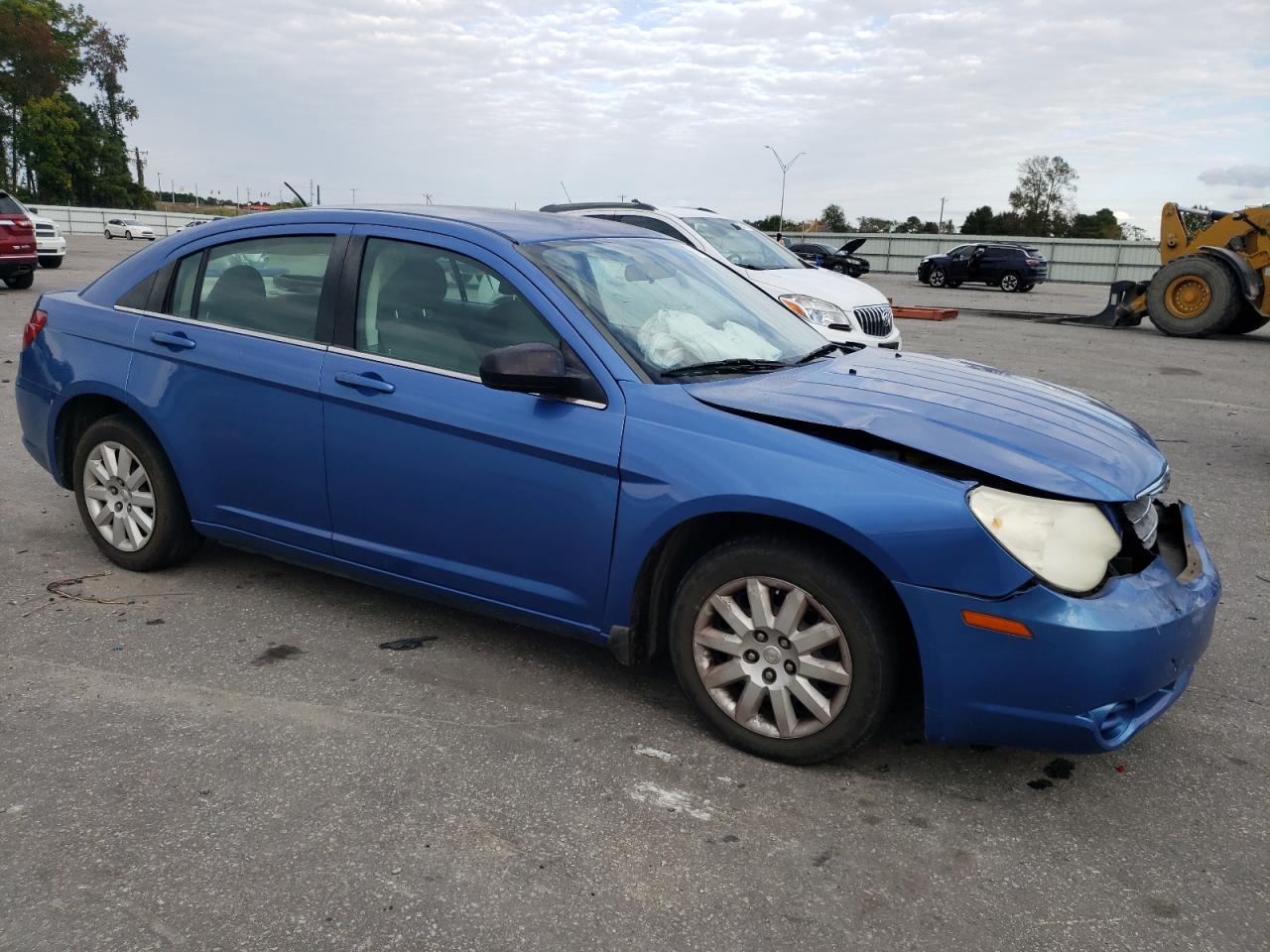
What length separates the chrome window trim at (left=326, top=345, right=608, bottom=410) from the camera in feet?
10.8

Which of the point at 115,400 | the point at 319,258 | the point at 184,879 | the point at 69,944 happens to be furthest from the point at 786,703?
the point at 115,400

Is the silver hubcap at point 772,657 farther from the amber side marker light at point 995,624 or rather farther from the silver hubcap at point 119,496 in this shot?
the silver hubcap at point 119,496

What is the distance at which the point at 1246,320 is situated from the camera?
17.3m

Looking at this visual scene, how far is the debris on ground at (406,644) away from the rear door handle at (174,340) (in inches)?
55.9

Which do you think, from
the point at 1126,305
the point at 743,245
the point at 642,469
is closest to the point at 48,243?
the point at 743,245

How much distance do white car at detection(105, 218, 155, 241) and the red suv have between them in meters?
41.4

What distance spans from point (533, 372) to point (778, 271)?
7587mm

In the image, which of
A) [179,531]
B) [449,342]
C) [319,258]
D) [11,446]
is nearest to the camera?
[449,342]

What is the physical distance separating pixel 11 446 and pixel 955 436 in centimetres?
636

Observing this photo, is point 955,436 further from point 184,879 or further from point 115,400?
point 115,400

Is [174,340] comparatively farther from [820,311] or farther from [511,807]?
[820,311]

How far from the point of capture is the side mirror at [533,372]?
3.22 m

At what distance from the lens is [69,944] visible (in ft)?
7.61

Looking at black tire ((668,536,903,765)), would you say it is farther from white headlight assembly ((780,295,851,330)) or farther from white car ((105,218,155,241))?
white car ((105,218,155,241))
